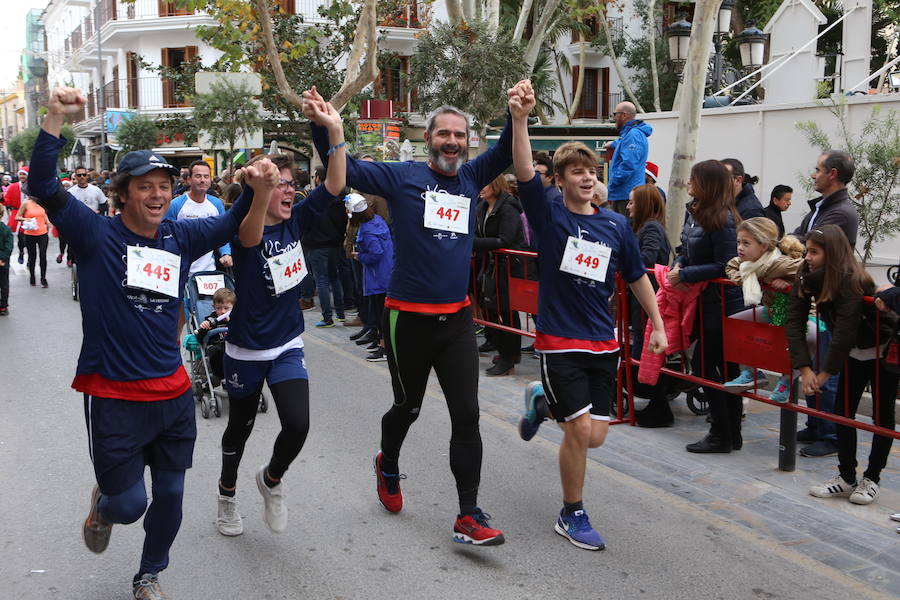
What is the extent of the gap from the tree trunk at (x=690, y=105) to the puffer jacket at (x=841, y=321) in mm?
6054

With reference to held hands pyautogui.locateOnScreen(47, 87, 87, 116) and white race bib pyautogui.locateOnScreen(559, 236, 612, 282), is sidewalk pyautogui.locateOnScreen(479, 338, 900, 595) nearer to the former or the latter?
white race bib pyautogui.locateOnScreen(559, 236, 612, 282)

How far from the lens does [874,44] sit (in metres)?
29.5

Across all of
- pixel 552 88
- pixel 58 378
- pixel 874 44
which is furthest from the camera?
pixel 552 88

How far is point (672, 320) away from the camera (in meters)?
6.45

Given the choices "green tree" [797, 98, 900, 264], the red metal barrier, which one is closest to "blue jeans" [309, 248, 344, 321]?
the red metal barrier

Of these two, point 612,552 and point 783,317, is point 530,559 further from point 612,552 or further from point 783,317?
point 783,317

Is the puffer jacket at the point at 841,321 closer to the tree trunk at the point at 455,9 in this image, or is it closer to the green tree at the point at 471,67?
the tree trunk at the point at 455,9

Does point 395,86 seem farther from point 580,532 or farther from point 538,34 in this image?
point 580,532

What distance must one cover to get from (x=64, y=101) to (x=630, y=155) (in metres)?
7.04

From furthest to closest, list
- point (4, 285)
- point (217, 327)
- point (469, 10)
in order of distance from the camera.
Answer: point (469, 10) < point (4, 285) < point (217, 327)

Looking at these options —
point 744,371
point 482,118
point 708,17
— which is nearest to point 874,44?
point 482,118

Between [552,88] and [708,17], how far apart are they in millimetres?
25616

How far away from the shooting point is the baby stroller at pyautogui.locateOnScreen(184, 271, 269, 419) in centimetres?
733

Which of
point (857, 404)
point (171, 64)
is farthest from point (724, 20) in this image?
point (171, 64)
